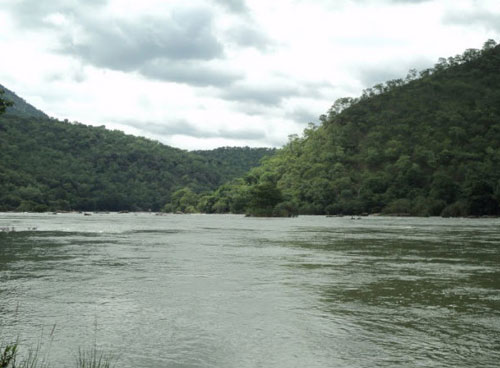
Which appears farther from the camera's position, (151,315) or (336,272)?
(336,272)

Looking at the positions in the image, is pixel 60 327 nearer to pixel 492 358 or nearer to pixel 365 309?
pixel 365 309

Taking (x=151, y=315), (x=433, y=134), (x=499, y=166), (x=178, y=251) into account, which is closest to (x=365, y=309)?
(x=151, y=315)

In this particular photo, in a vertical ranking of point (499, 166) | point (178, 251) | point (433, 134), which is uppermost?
point (433, 134)

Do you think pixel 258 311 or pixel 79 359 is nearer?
pixel 79 359

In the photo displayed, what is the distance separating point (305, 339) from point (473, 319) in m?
5.96

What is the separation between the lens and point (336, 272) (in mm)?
26000

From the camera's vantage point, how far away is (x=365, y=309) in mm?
16656

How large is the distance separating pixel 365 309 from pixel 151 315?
24.5 feet

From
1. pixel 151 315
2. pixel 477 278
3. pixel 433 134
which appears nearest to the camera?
pixel 151 315

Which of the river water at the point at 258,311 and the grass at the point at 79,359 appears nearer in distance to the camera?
the grass at the point at 79,359

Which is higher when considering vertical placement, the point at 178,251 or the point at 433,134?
the point at 433,134

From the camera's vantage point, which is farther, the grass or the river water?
the river water

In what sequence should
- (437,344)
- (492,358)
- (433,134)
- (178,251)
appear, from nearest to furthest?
1. (492,358)
2. (437,344)
3. (178,251)
4. (433,134)

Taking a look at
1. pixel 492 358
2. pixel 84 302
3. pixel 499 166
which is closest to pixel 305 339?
pixel 492 358
